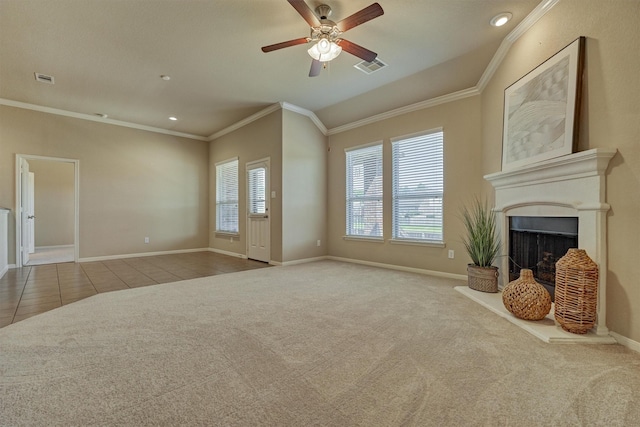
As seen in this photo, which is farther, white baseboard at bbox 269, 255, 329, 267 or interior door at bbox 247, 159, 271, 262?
interior door at bbox 247, 159, 271, 262

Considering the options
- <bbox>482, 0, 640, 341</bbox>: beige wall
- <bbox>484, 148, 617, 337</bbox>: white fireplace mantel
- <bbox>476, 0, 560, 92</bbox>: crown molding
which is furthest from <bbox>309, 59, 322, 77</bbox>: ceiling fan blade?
<bbox>484, 148, 617, 337</bbox>: white fireplace mantel

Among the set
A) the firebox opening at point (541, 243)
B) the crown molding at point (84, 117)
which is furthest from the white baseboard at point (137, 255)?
the firebox opening at point (541, 243)

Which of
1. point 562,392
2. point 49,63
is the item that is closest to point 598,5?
point 562,392

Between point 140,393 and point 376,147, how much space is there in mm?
4725

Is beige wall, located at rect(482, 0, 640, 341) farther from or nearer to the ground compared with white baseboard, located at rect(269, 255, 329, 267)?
farther from the ground

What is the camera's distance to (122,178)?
617 cm

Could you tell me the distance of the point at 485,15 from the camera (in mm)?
2842

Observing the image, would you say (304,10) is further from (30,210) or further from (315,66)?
(30,210)

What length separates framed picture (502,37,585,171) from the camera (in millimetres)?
2383

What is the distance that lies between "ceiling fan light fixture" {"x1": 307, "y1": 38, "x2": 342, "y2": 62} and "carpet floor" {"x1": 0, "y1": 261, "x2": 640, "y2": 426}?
2486 millimetres

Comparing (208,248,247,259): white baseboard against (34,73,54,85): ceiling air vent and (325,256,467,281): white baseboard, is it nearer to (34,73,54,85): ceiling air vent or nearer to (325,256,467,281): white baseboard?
(325,256,467,281): white baseboard

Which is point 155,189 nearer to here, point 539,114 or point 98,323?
point 98,323

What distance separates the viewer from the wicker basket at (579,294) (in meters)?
2.13

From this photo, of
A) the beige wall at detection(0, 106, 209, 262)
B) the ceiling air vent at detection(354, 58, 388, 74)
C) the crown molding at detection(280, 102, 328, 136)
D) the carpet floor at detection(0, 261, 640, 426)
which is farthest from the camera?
the crown molding at detection(280, 102, 328, 136)
